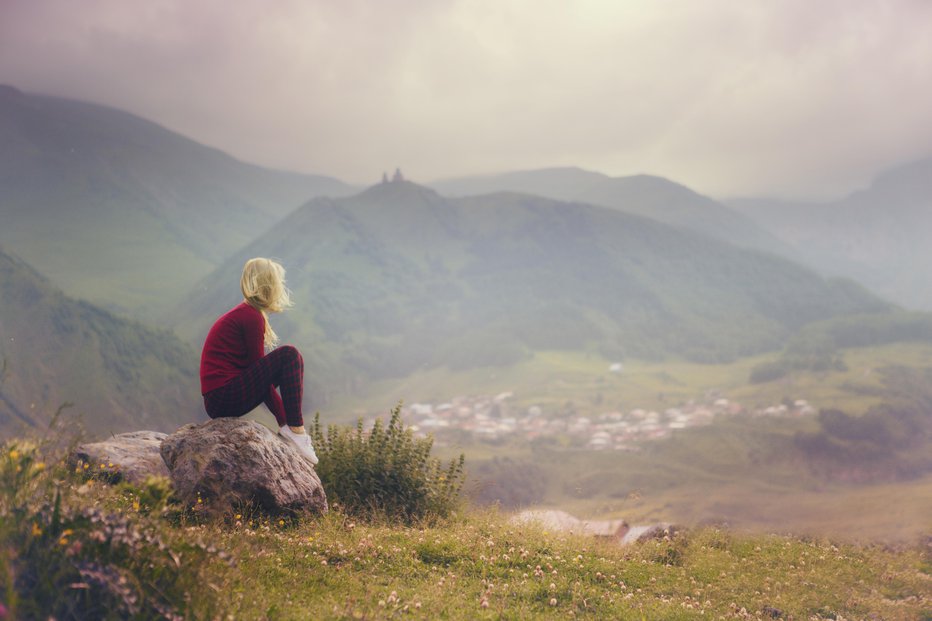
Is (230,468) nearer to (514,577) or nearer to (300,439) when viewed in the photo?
(300,439)

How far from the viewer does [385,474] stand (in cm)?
1052

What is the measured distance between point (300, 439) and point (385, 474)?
207 centimetres

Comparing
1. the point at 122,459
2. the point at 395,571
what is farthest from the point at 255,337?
the point at 395,571

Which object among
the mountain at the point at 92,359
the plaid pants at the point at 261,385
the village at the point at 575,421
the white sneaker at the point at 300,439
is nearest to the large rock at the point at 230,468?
the plaid pants at the point at 261,385

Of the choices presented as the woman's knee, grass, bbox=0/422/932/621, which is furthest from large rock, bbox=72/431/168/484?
the woman's knee

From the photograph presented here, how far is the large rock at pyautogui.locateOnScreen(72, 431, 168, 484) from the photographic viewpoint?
866cm

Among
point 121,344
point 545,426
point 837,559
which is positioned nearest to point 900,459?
point 545,426

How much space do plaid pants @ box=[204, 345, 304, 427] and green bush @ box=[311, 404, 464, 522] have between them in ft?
7.84

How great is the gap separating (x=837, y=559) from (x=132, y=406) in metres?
132

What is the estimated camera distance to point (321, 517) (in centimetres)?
884

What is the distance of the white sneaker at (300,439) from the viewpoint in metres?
9.04

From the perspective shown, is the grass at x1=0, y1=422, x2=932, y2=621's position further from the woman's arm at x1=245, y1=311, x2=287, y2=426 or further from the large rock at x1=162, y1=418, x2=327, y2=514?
the woman's arm at x1=245, y1=311, x2=287, y2=426

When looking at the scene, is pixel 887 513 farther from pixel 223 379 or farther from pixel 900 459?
pixel 223 379

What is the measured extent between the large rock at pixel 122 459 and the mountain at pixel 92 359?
104928 millimetres
